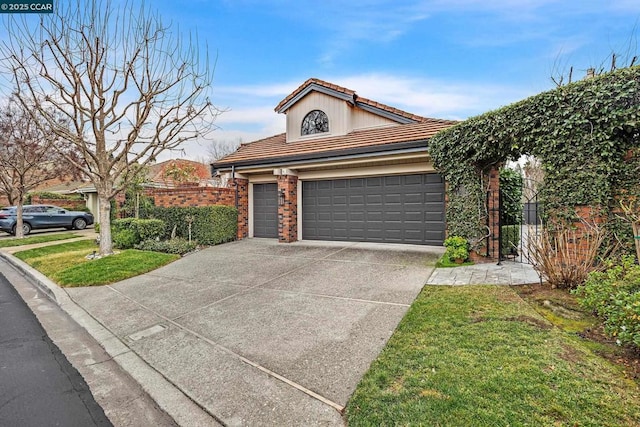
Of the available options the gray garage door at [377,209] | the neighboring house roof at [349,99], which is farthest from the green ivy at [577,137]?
the neighboring house roof at [349,99]

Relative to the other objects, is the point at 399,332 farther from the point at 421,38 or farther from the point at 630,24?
the point at 421,38

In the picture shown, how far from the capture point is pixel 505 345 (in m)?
3.07

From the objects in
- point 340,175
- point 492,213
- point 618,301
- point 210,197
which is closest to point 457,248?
point 492,213

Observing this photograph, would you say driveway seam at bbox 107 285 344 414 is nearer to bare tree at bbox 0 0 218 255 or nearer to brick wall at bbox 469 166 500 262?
brick wall at bbox 469 166 500 262

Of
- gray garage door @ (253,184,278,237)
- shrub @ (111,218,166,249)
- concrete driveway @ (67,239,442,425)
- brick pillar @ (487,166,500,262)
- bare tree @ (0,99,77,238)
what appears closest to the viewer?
concrete driveway @ (67,239,442,425)

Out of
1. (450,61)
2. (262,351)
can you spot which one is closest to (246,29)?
(450,61)

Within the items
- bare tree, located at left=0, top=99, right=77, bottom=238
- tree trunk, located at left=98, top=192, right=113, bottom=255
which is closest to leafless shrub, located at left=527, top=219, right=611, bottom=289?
tree trunk, located at left=98, top=192, right=113, bottom=255

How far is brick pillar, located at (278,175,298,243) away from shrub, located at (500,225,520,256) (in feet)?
20.7

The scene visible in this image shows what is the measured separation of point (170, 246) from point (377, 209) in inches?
256

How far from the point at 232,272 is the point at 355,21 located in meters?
7.85

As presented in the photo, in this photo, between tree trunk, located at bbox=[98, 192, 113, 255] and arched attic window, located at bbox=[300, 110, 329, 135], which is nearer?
tree trunk, located at bbox=[98, 192, 113, 255]

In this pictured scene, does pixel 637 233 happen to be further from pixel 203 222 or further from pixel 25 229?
pixel 25 229

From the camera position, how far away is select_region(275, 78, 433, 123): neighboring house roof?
34.0ft

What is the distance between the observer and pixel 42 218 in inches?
680
